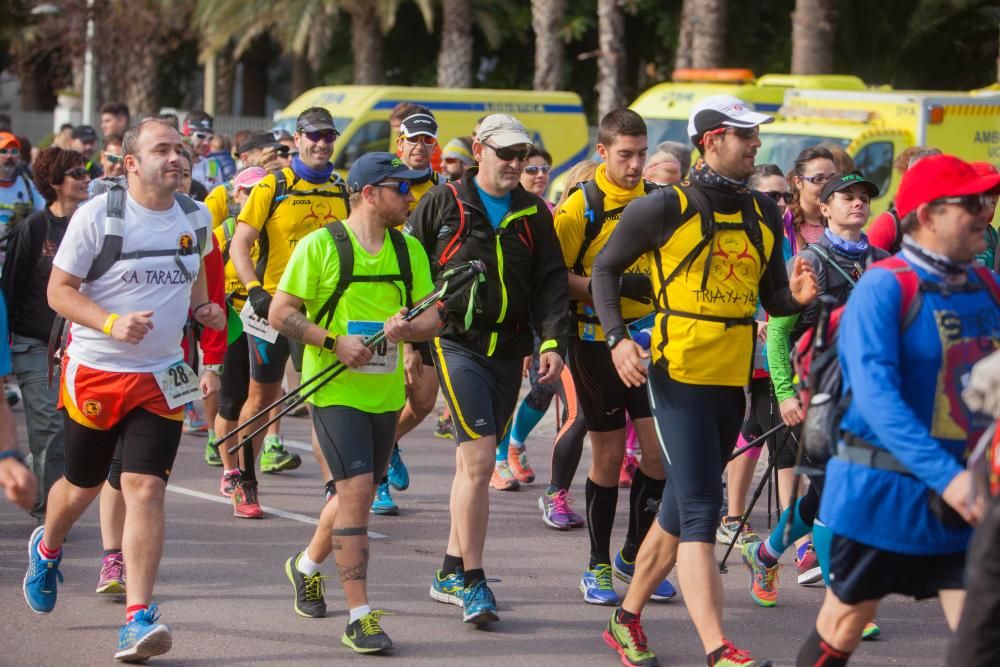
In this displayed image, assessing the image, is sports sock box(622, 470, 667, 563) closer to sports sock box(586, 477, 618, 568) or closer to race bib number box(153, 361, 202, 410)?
sports sock box(586, 477, 618, 568)

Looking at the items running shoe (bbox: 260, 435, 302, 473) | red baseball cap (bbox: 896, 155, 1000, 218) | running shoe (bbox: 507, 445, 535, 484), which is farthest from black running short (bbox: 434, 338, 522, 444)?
running shoe (bbox: 260, 435, 302, 473)

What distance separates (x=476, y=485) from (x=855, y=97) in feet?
36.9

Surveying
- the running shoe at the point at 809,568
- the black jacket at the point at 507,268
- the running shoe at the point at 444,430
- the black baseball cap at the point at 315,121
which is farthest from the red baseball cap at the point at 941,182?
the running shoe at the point at 444,430

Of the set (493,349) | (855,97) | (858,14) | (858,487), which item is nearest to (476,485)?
(493,349)

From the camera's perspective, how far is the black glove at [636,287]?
692 cm

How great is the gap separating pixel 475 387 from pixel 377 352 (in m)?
0.59

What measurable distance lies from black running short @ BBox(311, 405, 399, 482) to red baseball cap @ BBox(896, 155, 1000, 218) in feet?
7.78

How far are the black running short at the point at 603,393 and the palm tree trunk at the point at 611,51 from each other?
17335 mm

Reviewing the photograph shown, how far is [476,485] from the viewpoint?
21.4 ft

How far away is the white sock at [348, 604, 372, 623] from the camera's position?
6133 millimetres

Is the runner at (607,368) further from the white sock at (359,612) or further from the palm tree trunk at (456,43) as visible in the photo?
the palm tree trunk at (456,43)

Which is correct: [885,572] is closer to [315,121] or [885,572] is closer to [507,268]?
[507,268]

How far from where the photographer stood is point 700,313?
578cm

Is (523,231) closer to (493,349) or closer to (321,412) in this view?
(493,349)
